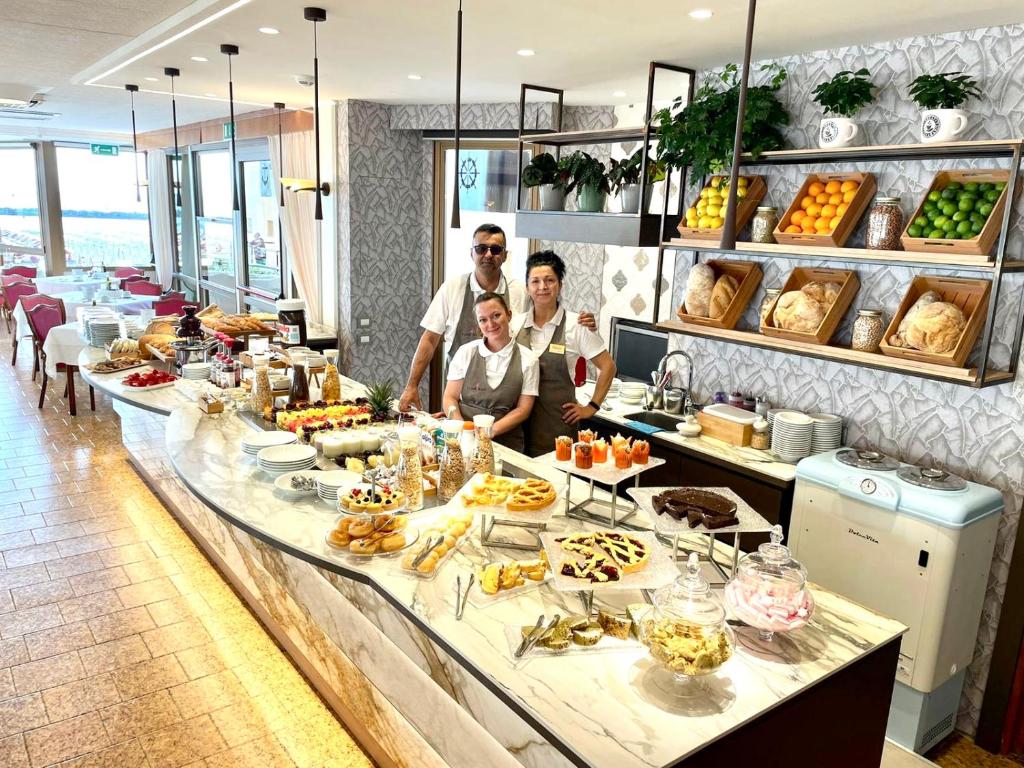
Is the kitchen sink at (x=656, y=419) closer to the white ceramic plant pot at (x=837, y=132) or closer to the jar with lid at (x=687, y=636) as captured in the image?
the white ceramic plant pot at (x=837, y=132)

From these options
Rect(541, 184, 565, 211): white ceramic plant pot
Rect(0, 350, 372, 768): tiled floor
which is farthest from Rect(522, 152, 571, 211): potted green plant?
Rect(0, 350, 372, 768): tiled floor

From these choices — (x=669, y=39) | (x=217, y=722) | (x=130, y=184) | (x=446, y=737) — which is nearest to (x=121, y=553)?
(x=217, y=722)

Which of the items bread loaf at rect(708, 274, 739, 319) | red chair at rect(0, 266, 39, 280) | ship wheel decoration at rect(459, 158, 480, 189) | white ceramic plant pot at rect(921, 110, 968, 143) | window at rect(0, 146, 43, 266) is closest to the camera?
white ceramic plant pot at rect(921, 110, 968, 143)

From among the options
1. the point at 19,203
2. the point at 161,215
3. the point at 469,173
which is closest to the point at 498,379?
the point at 469,173

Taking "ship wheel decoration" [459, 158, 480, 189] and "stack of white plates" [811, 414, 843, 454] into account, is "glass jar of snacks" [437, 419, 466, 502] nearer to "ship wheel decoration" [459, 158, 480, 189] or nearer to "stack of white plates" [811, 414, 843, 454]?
"stack of white plates" [811, 414, 843, 454]

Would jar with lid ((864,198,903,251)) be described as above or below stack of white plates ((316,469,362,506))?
above

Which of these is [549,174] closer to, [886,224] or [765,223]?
[765,223]

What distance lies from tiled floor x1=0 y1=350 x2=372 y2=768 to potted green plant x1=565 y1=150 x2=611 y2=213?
3.00 m

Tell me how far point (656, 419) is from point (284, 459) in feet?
7.49

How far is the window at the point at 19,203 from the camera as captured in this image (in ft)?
43.5

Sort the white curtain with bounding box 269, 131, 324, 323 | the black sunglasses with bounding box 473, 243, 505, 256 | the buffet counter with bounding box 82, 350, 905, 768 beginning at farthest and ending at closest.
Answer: the white curtain with bounding box 269, 131, 324, 323, the black sunglasses with bounding box 473, 243, 505, 256, the buffet counter with bounding box 82, 350, 905, 768

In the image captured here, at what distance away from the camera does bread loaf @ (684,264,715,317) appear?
426 centimetres

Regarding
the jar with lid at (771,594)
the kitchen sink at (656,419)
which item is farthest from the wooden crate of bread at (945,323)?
the jar with lid at (771,594)

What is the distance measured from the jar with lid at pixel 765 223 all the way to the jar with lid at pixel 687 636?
2.43 meters
